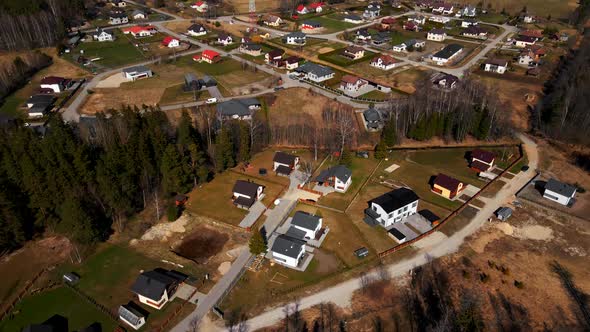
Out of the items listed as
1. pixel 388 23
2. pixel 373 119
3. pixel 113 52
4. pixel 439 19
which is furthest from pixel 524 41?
pixel 113 52

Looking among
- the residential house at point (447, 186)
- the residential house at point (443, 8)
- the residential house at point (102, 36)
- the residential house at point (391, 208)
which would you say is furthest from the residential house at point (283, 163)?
the residential house at point (443, 8)

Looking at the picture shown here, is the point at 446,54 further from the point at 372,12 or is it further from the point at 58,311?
the point at 58,311

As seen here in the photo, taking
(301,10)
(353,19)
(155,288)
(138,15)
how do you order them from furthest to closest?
(301,10)
(138,15)
(353,19)
(155,288)

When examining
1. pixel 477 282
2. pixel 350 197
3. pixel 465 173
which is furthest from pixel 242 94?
pixel 477 282

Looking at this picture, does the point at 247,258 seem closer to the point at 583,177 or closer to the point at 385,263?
the point at 385,263

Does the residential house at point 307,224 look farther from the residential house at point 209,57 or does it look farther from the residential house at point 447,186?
the residential house at point 209,57
